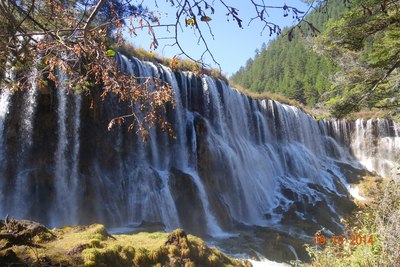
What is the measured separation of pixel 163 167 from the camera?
17.2m

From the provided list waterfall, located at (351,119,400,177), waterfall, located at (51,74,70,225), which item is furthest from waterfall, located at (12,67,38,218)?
waterfall, located at (351,119,400,177)

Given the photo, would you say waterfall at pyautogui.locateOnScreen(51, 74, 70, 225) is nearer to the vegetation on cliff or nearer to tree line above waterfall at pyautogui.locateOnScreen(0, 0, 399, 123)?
tree line above waterfall at pyautogui.locateOnScreen(0, 0, 399, 123)

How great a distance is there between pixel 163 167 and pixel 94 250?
12964mm

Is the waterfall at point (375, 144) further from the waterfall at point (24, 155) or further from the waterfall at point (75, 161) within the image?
the waterfall at point (24, 155)

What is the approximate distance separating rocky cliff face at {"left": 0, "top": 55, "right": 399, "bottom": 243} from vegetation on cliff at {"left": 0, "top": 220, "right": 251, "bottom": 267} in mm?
3278

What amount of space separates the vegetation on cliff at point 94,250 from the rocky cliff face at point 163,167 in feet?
10.8

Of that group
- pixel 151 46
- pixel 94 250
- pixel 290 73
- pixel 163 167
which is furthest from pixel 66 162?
pixel 290 73

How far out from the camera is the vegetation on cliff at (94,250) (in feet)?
12.5

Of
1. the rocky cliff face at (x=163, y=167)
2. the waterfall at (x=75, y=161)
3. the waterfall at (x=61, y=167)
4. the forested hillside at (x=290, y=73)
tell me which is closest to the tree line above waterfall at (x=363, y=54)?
the rocky cliff face at (x=163, y=167)

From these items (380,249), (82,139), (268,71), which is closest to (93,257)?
(380,249)

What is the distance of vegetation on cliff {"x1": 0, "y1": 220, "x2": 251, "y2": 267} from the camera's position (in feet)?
12.5

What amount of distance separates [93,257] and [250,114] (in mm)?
22509

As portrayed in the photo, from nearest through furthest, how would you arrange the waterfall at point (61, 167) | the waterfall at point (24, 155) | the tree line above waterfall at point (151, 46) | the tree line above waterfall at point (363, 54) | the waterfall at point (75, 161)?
the tree line above waterfall at point (151, 46)
the tree line above waterfall at point (363, 54)
the waterfall at point (24, 155)
the waterfall at point (61, 167)
the waterfall at point (75, 161)

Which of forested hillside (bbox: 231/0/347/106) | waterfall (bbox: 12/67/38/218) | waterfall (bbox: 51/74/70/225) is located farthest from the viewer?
forested hillside (bbox: 231/0/347/106)
